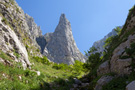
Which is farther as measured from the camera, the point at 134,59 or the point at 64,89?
the point at 64,89

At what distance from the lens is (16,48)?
15.3 m

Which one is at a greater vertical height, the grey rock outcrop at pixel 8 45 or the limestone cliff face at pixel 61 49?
the limestone cliff face at pixel 61 49

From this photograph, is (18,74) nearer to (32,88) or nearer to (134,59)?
(32,88)

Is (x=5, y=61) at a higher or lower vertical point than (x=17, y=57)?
lower

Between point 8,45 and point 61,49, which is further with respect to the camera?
point 61,49

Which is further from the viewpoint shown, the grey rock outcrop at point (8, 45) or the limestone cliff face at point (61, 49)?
the limestone cliff face at point (61, 49)

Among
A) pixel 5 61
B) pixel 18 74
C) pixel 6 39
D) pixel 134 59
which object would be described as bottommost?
pixel 134 59

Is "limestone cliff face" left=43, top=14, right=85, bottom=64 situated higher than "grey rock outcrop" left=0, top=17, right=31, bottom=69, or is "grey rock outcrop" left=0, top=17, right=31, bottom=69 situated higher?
"limestone cliff face" left=43, top=14, right=85, bottom=64

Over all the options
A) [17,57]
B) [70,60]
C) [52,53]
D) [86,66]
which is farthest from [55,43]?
[17,57]

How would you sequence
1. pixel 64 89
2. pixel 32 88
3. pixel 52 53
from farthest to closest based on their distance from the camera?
pixel 52 53 < pixel 64 89 < pixel 32 88

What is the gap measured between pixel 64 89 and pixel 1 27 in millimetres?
13336

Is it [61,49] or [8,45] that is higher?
[61,49]

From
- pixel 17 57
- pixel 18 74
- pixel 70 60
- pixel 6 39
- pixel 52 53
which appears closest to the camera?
pixel 18 74

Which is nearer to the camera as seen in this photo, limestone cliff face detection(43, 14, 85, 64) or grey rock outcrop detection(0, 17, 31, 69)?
grey rock outcrop detection(0, 17, 31, 69)
